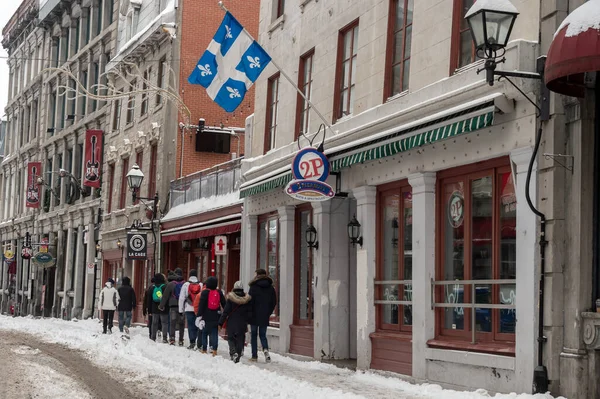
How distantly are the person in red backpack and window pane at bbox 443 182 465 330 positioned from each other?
20.5 ft

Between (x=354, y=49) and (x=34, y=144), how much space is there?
35.8 m

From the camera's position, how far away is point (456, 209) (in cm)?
1384

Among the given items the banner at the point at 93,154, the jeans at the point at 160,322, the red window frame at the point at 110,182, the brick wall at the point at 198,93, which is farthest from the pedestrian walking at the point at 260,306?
the banner at the point at 93,154

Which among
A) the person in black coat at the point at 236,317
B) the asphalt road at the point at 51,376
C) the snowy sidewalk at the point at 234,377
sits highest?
the person in black coat at the point at 236,317

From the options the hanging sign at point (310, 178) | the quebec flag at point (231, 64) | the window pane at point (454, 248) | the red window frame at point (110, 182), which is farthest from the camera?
the red window frame at point (110, 182)

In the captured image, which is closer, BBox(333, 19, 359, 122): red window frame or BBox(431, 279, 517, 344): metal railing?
BBox(431, 279, 517, 344): metal railing

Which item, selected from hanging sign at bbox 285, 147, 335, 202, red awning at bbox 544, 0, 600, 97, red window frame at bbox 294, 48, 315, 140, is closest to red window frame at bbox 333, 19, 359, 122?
hanging sign at bbox 285, 147, 335, 202

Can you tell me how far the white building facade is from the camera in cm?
1223

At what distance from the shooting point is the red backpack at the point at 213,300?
18.9 meters

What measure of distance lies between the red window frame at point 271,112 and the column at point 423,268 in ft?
25.4

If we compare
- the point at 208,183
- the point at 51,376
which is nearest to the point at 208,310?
the point at 51,376

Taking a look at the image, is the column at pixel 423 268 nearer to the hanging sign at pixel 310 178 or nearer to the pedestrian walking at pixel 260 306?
the hanging sign at pixel 310 178

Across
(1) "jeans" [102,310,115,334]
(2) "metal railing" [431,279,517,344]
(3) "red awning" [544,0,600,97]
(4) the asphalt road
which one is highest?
(3) "red awning" [544,0,600,97]

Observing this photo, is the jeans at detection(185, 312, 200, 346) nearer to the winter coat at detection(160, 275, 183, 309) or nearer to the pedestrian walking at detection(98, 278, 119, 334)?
the winter coat at detection(160, 275, 183, 309)
